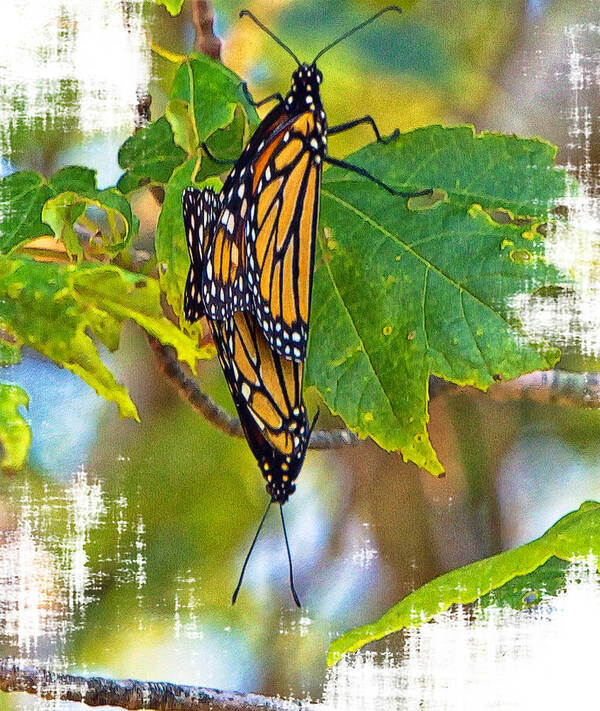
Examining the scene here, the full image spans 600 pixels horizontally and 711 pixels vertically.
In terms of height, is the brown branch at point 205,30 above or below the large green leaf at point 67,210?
above

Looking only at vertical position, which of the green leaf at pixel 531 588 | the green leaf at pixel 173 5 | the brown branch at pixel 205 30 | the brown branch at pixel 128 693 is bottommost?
→ the brown branch at pixel 128 693

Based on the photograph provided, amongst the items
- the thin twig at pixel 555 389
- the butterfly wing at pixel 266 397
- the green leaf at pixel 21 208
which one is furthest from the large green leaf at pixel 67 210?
the thin twig at pixel 555 389

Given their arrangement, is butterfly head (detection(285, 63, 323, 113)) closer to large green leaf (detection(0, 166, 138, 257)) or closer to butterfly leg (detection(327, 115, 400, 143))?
butterfly leg (detection(327, 115, 400, 143))

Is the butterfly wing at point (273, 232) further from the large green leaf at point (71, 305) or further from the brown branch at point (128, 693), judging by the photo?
the brown branch at point (128, 693)

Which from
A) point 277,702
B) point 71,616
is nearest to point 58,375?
point 71,616

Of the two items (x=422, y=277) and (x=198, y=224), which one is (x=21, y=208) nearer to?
(x=198, y=224)

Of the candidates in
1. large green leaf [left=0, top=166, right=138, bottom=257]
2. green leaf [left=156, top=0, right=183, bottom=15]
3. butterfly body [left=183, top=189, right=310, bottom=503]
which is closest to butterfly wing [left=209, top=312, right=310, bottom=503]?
butterfly body [left=183, top=189, right=310, bottom=503]
